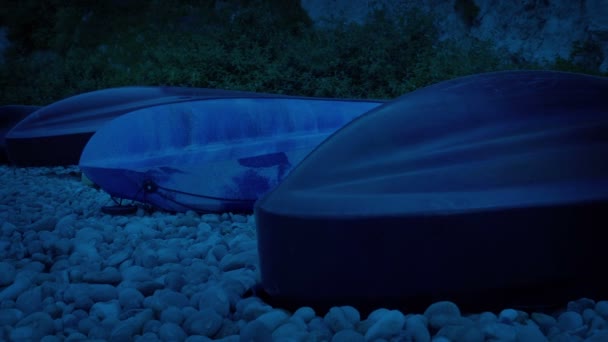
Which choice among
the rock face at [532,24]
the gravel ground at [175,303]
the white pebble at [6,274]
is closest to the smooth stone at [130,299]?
the gravel ground at [175,303]

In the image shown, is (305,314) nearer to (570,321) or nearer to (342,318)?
(342,318)

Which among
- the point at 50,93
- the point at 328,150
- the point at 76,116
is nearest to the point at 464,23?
the point at 76,116

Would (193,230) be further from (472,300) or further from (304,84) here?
(304,84)

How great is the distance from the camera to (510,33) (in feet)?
27.4

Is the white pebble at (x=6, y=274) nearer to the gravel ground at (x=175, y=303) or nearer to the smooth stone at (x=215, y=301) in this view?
the gravel ground at (x=175, y=303)

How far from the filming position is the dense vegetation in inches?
315

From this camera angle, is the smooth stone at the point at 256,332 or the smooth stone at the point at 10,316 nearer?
the smooth stone at the point at 256,332

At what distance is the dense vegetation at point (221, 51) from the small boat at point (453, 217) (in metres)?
6.18

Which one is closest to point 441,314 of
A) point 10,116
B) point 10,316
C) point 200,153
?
point 10,316

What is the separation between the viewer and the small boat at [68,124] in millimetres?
4926

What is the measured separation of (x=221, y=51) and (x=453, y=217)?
320 inches

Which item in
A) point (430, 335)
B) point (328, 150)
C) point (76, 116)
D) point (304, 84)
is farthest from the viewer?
point (304, 84)

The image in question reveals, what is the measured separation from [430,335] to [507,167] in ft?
1.39

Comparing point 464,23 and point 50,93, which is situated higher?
point 464,23
